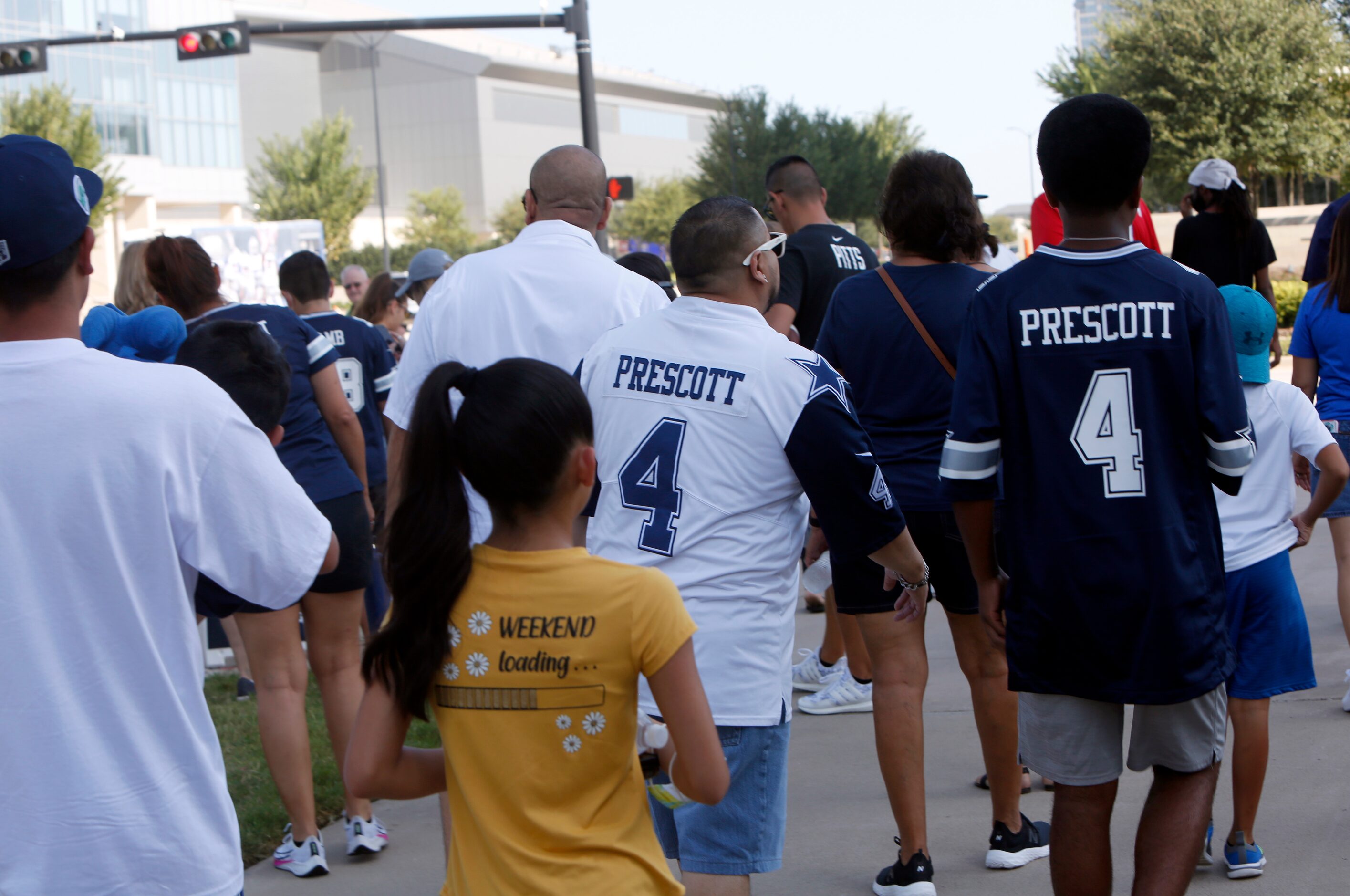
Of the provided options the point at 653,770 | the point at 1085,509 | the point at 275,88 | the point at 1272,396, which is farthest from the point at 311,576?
the point at 275,88

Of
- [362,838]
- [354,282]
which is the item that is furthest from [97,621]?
[354,282]

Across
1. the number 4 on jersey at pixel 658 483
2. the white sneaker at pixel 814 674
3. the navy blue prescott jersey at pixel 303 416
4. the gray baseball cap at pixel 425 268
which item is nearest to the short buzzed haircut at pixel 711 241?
the number 4 on jersey at pixel 658 483

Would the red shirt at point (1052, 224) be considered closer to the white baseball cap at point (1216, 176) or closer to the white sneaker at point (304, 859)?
the white baseball cap at point (1216, 176)

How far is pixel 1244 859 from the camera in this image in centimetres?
389

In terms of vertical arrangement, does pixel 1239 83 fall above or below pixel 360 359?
above

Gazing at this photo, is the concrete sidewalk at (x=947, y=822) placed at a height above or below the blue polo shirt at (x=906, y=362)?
below

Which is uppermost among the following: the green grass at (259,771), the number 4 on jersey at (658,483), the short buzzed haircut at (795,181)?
the short buzzed haircut at (795,181)

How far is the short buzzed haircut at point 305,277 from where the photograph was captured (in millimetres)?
6043

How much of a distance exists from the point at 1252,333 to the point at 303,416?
3263mm

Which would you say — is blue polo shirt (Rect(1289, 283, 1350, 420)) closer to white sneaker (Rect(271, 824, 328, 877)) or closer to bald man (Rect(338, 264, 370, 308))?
white sneaker (Rect(271, 824, 328, 877))

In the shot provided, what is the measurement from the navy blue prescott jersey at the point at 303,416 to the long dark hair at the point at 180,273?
2.8 inches

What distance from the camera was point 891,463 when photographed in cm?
414

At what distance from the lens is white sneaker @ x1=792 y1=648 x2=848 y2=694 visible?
6383 mm

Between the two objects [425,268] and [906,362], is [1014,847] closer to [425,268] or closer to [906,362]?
[906,362]
